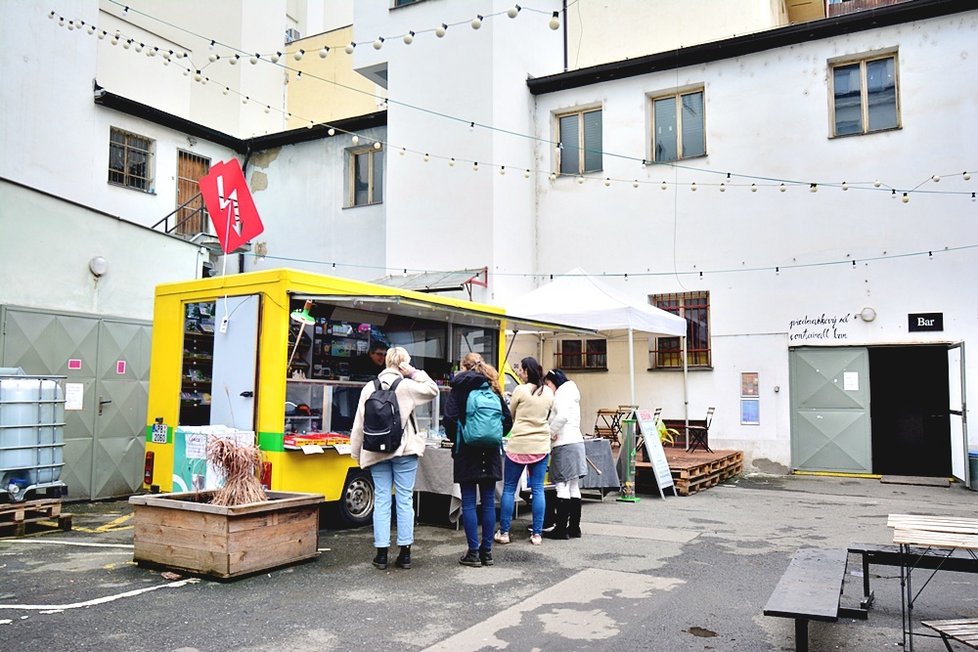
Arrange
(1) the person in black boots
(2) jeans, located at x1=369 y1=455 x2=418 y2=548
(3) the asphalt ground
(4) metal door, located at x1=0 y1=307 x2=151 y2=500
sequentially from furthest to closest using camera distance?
(4) metal door, located at x1=0 y1=307 x2=151 y2=500
(1) the person in black boots
(2) jeans, located at x1=369 y1=455 x2=418 y2=548
(3) the asphalt ground

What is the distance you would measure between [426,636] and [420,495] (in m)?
4.09

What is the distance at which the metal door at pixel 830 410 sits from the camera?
521 inches

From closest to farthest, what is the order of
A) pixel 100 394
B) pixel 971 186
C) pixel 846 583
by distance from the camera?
pixel 846 583
pixel 100 394
pixel 971 186

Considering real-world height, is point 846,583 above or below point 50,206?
below

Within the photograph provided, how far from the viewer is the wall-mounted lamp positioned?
11.2 metres

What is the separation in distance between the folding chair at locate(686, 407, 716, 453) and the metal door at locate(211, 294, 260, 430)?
813cm

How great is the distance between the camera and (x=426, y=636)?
4.82m

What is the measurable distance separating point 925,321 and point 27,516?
12.4 m

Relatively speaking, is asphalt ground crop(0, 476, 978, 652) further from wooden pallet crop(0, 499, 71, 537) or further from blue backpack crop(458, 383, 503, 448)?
blue backpack crop(458, 383, 503, 448)

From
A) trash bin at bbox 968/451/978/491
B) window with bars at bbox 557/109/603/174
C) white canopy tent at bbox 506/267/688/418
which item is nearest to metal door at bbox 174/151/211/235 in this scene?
window with bars at bbox 557/109/603/174

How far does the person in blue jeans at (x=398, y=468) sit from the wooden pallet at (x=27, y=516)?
3682 millimetres

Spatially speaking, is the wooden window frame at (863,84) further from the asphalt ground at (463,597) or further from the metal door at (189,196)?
the metal door at (189,196)

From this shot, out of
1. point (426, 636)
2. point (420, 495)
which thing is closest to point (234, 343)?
point (420, 495)

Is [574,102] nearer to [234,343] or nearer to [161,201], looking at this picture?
[161,201]
